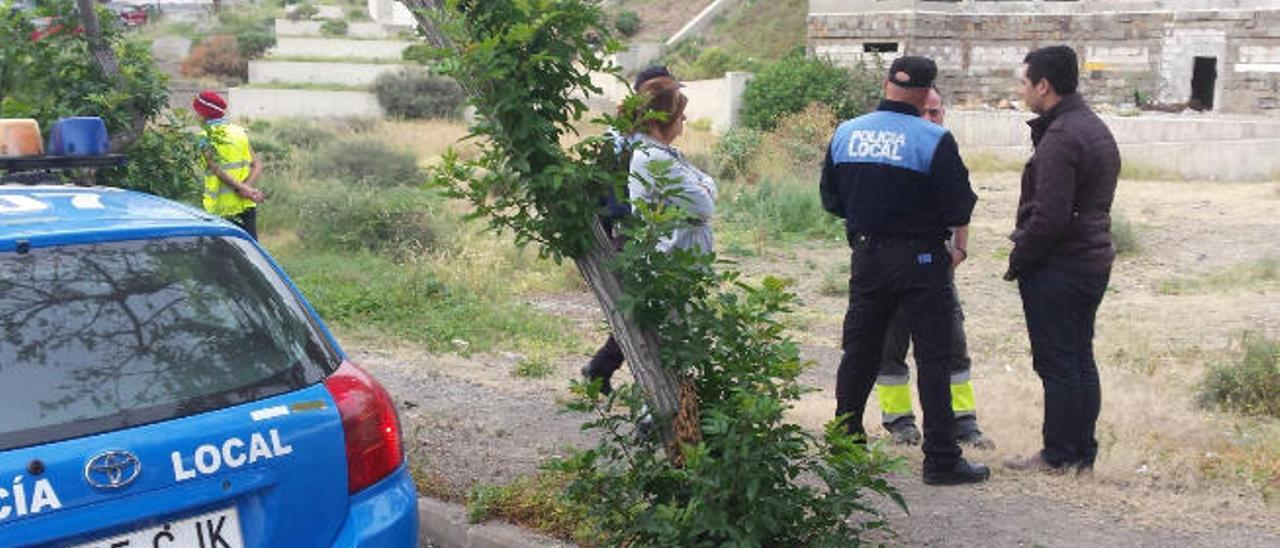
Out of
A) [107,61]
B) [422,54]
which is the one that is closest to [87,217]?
[422,54]

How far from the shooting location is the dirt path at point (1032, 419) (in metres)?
4.66

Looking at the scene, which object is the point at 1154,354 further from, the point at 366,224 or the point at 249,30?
the point at 249,30

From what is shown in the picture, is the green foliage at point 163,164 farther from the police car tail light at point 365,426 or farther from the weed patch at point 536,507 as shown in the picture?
the police car tail light at point 365,426

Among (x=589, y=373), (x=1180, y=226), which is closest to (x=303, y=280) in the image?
(x=589, y=373)

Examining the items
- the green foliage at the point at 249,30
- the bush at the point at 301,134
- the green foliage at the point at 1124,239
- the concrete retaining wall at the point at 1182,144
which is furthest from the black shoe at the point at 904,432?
the green foliage at the point at 249,30

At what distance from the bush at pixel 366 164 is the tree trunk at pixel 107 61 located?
1140 centimetres

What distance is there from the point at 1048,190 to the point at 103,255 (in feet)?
11.2

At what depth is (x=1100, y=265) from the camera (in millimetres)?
5012

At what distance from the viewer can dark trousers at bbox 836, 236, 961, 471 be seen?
4.88 m

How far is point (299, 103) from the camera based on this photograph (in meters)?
36.5

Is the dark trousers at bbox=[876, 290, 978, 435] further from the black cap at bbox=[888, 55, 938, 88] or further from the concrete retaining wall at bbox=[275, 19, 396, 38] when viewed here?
the concrete retaining wall at bbox=[275, 19, 396, 38]

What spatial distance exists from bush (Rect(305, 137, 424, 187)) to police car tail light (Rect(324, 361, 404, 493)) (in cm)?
1524

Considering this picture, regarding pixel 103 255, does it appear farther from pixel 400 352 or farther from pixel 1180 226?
pixel 1180 226

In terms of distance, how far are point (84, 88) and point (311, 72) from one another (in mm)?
34467
